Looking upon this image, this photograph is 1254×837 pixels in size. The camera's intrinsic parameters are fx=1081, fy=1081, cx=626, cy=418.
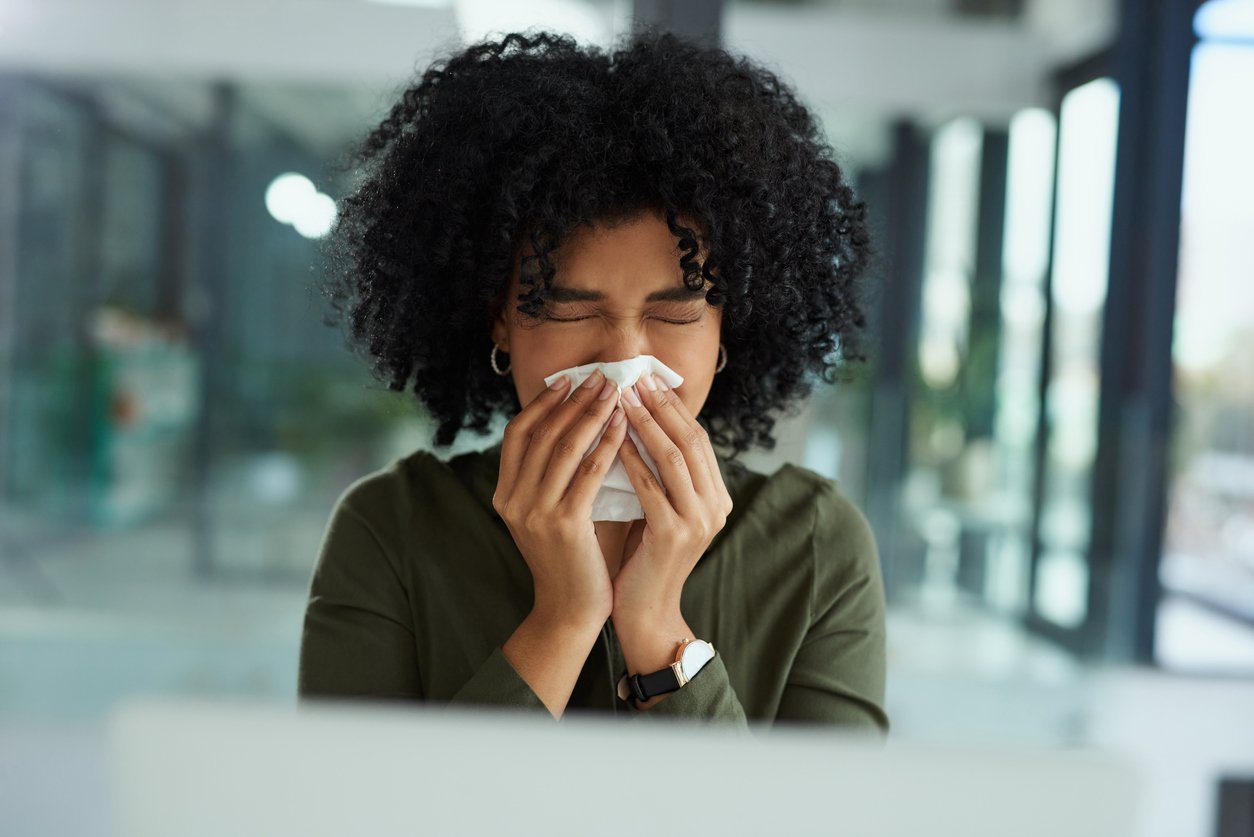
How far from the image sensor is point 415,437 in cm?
355

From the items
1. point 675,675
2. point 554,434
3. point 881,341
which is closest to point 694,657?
point 675,675

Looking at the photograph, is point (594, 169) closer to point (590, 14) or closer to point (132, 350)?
point (590, 14)

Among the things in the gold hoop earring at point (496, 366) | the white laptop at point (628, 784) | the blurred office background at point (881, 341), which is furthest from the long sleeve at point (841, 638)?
the blurred office background at point (881, 341)

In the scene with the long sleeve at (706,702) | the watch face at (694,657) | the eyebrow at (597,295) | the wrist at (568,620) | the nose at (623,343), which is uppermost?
the eyebrow at (597,295)

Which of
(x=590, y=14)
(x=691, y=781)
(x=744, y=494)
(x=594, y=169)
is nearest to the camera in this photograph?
(x=691, y=781)

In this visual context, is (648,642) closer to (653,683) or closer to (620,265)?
(653,683)

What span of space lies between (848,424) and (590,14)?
1551mm

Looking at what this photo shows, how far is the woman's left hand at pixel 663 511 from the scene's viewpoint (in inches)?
39.4

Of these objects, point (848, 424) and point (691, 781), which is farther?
point (848, 424)

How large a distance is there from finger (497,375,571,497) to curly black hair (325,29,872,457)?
88 millimetres

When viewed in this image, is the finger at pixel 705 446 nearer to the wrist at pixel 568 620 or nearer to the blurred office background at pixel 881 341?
the wrist at pixel 568 620

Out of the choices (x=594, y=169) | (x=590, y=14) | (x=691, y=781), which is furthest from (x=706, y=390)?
(x=590, y=14)

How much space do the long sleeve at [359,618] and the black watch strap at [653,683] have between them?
5.6 inches

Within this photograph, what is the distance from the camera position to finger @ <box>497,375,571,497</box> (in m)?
1.01
